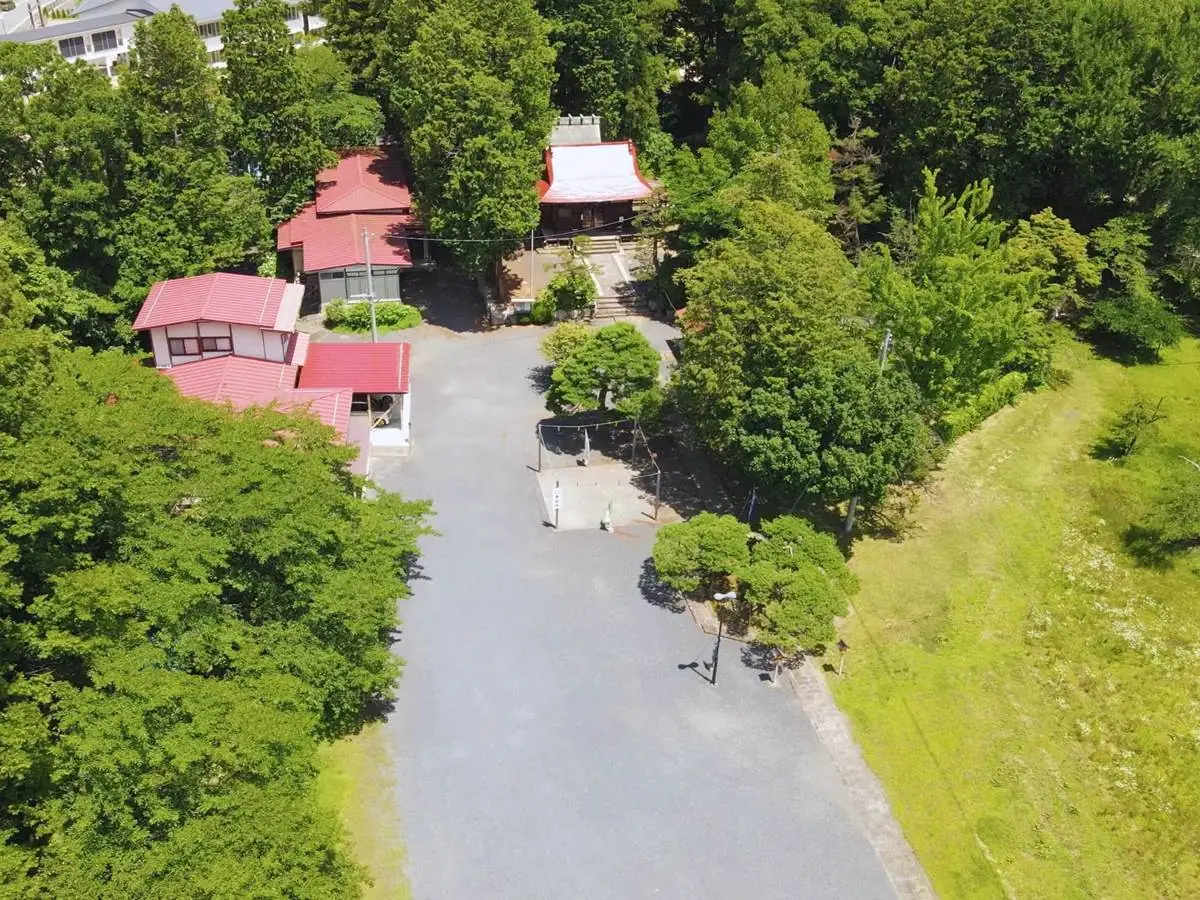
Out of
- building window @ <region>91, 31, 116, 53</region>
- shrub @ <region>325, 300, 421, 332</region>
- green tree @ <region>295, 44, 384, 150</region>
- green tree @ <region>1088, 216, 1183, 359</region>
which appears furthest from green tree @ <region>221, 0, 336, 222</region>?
green tree @ <region>1088, 216, 1183, 359</region>

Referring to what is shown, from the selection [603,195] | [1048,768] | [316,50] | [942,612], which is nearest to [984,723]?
[1048,768]

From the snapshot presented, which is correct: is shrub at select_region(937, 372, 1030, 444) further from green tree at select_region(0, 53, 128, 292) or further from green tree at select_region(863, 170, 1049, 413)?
green tree at select_region(0, 53, 128, 292)

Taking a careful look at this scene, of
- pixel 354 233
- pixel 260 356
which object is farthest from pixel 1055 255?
pixel 260 356

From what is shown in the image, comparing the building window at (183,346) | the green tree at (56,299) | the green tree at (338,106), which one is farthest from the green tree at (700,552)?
the green tree at (338,106)

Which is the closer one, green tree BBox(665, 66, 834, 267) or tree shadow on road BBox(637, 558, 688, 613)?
tree shadow on road BBox(637, 558, 688, 613)

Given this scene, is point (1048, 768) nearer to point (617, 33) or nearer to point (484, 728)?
point (484, 728)

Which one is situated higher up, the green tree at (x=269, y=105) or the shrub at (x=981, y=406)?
the green tree at (x=269, y=105)

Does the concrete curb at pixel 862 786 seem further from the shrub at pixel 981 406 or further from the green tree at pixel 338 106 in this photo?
the green tree at pixel 338 106
